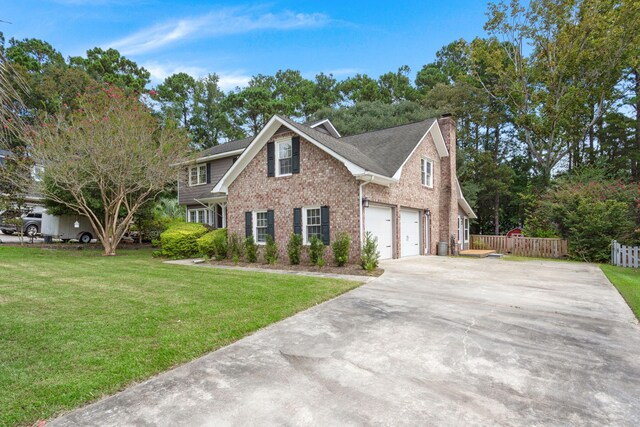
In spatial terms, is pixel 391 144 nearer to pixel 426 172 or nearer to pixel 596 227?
pixel 426 172

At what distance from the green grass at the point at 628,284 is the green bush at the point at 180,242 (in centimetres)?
1470

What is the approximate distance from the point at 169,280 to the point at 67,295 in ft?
7.51

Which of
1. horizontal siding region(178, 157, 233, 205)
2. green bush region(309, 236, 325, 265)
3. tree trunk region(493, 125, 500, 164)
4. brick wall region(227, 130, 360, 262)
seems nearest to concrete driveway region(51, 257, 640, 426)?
green bush region(309, 236, 325, 265)

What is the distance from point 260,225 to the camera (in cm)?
1454

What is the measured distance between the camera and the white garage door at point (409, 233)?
14.5 m

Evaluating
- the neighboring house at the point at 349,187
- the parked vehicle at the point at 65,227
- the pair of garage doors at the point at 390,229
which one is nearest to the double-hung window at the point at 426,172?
the neighboring house at the point at 349,187

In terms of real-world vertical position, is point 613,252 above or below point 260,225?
below

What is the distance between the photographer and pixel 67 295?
6.69 metres

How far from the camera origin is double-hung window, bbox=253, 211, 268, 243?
1441 centimetres

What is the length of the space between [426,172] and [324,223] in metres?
6.73

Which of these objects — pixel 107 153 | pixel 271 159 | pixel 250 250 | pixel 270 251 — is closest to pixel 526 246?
pixel 270 251

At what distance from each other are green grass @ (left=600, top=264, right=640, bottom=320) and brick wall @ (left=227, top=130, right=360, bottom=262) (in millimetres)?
6854

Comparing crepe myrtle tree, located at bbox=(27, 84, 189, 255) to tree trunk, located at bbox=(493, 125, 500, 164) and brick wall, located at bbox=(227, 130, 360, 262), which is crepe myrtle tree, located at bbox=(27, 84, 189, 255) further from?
tree trunk, located at bbox=(493, 125, 500, 164)

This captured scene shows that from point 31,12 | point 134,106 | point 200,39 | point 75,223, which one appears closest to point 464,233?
point 200,39
